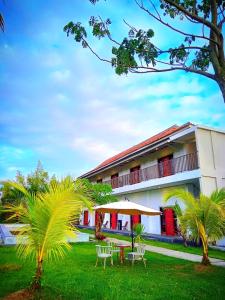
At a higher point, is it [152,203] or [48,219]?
[152,203]

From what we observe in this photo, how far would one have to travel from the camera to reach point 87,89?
40.6ft

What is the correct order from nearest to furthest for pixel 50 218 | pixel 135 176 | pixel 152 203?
pixel 50 218 < pixel 152 203 < pixel 135 176

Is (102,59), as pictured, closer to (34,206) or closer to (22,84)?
(34,206)

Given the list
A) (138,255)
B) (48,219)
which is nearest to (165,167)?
(138,255)

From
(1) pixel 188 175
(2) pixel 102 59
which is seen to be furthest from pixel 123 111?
(2) pixel 102 59

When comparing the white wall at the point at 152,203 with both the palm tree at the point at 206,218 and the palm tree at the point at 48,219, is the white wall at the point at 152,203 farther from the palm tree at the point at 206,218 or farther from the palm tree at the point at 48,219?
the palm tree at the point at 48,219

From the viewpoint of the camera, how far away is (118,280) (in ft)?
22.0

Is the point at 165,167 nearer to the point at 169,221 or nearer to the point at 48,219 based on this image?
the point at 169,221

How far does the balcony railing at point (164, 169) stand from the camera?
15.7 metres

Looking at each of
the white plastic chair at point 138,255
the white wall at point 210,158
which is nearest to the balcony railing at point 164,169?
the white wall at point 210,158

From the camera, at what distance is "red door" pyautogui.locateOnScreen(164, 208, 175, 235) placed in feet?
56.7

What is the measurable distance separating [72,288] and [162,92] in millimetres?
8483

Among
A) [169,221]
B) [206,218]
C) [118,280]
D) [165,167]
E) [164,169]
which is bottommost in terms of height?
[118,280]

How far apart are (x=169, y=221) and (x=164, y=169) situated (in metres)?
3.40
